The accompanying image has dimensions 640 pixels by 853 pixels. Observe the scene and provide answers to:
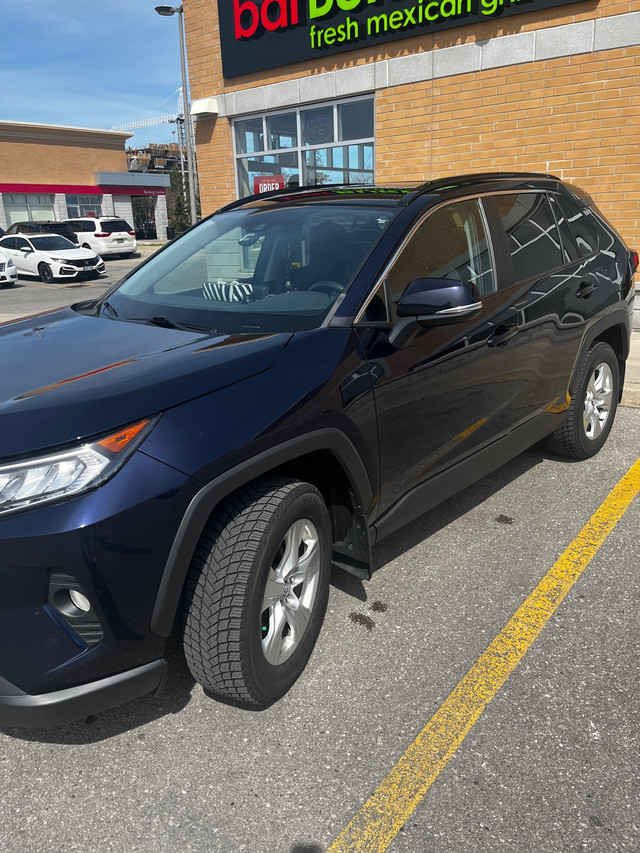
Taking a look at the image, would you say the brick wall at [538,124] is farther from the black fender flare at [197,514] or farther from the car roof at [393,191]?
the black fender flare at [197,514]

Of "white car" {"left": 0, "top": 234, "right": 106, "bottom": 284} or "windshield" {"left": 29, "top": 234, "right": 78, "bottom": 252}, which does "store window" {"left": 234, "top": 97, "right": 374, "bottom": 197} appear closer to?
"white car" {"left": 0, "top": 234, "right": 106, "bottom": 284}

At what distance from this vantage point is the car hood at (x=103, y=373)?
1.94 metres

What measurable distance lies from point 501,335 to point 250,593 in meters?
1.89

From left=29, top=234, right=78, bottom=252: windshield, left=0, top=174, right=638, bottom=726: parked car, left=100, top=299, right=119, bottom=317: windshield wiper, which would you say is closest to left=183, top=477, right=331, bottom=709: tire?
left=0, top=174, right=638, bottom=726: parked car

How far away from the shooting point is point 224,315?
112 inches

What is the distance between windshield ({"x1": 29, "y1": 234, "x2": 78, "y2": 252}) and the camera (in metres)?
21.9

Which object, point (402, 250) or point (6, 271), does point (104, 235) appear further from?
point (402, 250)

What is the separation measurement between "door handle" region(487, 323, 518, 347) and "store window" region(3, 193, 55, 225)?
142 ft

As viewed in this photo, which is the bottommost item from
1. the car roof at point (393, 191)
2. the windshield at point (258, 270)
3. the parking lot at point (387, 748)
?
the parking lot at point (387, 748)

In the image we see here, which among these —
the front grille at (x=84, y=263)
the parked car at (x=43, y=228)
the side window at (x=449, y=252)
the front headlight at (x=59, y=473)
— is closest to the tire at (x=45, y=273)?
the front grille at (x=84, y=263)

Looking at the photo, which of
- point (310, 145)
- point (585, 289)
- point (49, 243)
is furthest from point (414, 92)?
point (49, 243)

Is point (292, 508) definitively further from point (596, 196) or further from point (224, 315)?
point (596, 196)

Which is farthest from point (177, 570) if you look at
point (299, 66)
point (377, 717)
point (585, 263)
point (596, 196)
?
point (299, 66)

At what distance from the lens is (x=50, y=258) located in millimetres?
21125
